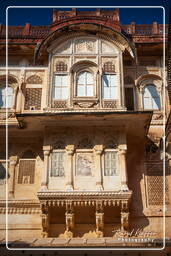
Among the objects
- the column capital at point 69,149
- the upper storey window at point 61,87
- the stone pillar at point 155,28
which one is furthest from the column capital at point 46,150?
the stone pillar at point 155,28

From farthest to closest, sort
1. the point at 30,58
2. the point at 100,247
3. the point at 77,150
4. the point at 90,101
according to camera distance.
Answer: the point at 30,58, the point at 90,101, the point at 77,150, the point at 100,247

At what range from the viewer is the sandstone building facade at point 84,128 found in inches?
432

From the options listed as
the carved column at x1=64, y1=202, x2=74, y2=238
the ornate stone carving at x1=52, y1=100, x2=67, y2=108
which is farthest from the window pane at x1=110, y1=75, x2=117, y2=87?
the carved column at x1=64, y1=202, x2=74, y2=238

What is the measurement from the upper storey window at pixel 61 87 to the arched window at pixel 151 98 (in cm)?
282

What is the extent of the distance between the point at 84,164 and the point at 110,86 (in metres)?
3.03

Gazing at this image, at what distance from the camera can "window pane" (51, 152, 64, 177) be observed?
443 inches

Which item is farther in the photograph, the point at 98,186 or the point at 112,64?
the point at 112,64

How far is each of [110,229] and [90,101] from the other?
13.5 ft

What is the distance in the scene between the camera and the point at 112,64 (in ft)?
43.4

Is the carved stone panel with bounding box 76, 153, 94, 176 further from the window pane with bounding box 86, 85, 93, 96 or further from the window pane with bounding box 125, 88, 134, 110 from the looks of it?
the window pane with bounding box 125, 88, 134, 110

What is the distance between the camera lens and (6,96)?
1335 cm

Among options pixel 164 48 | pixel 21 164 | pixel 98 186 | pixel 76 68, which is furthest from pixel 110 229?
pixel 164 48

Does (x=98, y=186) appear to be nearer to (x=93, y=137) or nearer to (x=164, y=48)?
(x=93, y=137)

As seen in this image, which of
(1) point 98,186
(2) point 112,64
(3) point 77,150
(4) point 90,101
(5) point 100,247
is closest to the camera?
(5) point 100,247
